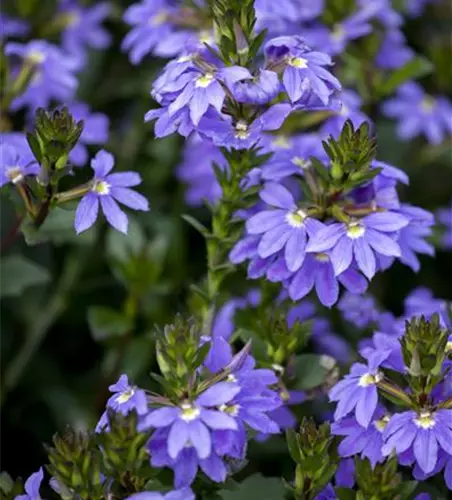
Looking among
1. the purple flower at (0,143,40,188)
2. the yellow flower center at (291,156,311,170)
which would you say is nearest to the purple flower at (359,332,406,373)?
the yellow flower center at (291,156,311,170)

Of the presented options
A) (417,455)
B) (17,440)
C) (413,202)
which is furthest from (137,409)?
(413,202)

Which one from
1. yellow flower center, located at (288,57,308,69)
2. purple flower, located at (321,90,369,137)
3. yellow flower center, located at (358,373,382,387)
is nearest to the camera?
yellow flower center, located at (358,373,382,387)

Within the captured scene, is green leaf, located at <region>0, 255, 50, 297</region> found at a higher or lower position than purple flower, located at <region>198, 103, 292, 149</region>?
lower

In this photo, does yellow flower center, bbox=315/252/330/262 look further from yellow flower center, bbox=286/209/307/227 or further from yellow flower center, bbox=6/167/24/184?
yellow flower center, bbox=6/167/24/184

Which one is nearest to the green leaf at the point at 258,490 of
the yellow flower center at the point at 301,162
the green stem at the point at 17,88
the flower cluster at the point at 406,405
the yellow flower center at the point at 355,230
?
the flower cluster at the point at 406,405

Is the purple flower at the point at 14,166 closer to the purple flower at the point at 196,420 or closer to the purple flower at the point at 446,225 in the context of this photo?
the purple flower at the point at 196,420
